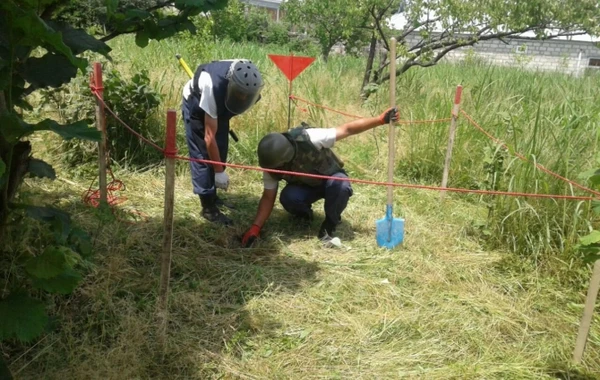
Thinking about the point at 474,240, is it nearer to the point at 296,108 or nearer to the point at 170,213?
the point at 170,213

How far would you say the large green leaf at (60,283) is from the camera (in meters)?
1.79

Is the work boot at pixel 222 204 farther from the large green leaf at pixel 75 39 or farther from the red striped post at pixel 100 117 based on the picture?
the large green leaf at pixel 75 39

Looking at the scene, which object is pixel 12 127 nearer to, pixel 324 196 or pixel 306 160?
pixel 306 160

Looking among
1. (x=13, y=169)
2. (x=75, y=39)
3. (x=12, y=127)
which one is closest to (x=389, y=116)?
(x=75, y=39)

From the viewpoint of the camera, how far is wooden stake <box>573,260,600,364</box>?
2.42 meters

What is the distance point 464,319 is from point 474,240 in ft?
3.81

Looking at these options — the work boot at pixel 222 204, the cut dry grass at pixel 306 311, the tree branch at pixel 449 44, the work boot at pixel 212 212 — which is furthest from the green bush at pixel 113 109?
the tree branch at pixel 449 44

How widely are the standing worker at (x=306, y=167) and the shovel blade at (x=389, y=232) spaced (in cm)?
32

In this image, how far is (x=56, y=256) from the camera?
176cm

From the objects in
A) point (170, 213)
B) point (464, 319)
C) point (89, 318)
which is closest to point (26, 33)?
point (170, 213)

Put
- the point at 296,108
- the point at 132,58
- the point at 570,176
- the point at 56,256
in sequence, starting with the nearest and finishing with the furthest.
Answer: the point at 56,256
the point at 570,176
the point at 296,108
the point at 132,58

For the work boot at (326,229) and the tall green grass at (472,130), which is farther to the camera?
the work boot at (326,229)

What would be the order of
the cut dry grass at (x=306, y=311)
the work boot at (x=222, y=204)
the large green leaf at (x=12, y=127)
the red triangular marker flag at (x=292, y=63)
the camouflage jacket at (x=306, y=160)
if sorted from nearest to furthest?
the large green leaf at (x=12, y=127) < the cut dry grass at (x=306, y=311) < the camouflage jacket at (x=306, y=160) < the work boot at (x=222, y=204) < the red triangular marker flag at (x=292, y=63)

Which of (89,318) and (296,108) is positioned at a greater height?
(296,108)
